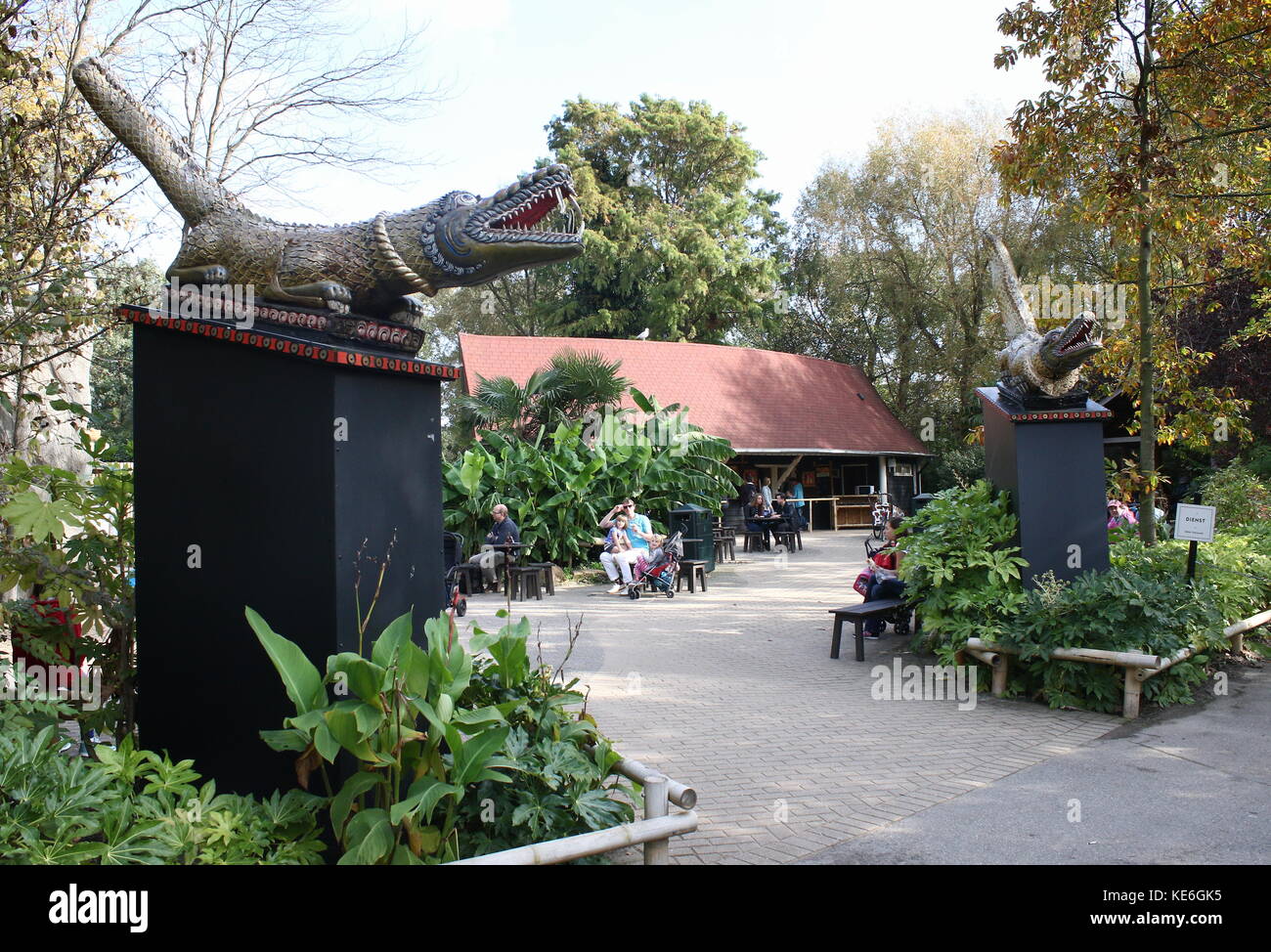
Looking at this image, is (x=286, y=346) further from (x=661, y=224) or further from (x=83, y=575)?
(x=661, y=224)

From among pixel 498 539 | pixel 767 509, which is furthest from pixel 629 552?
pixel 767 509

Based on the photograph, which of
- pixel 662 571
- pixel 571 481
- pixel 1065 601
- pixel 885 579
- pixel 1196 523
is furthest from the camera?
pixel 571 481

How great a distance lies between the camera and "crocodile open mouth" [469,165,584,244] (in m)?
4.16

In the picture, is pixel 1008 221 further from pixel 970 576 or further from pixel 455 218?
pixel 455 218

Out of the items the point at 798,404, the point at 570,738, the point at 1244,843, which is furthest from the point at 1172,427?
the point at 798,404

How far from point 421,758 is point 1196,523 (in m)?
6.82

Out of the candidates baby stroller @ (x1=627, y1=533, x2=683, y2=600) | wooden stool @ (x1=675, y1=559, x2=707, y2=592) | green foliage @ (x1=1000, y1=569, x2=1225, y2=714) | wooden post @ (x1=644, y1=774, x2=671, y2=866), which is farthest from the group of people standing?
wooden post @ (x1=644, y1=774, x2=671, y2=866)

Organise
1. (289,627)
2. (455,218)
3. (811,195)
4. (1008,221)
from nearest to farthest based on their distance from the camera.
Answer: (289,627)
(455,218)
(1008,221)
(811,195)

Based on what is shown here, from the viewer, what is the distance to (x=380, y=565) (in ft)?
13.4

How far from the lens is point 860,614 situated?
904cm

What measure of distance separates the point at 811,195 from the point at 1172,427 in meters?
33.9

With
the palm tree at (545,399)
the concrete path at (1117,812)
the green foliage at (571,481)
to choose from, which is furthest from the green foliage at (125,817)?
the palm tree at (545,399)

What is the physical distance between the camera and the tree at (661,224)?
117ft

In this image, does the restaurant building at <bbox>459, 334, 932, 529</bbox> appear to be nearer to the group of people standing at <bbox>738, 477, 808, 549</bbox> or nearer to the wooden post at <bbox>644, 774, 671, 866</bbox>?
the group of people standing at <bbox>738, 477, 808, 549</bbox>
